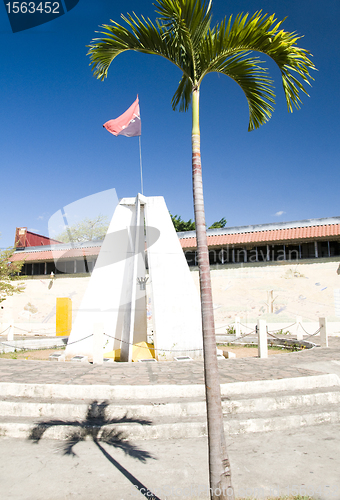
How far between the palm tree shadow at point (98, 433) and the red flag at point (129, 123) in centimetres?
755

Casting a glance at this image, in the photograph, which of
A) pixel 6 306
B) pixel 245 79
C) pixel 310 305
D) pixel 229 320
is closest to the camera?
pixel 245 79

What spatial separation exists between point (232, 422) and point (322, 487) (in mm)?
1535

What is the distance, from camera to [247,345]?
41.8 feet

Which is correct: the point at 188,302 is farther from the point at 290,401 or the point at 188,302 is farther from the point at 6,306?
the point at 6,306

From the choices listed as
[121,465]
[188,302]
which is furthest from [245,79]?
[188,302]

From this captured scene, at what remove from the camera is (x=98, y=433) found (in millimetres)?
4348

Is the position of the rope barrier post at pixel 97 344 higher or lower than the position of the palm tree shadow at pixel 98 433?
higher

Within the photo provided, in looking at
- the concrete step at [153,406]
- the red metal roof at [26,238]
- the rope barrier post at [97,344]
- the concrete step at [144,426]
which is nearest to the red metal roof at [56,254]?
the red metal roof at [26,238]

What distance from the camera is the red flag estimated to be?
31.2 feet

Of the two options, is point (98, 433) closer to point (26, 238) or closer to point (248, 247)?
point (248, 247)

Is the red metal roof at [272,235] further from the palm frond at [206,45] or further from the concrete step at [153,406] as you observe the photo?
the palm frond at [206,45]

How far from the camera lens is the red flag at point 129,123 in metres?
9.52

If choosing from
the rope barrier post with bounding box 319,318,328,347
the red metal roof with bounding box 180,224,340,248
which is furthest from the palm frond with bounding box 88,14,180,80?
the red metal roof with bounding box 180,224,340,248

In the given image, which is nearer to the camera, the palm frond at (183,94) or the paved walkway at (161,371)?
the palm frond at (183,94)
